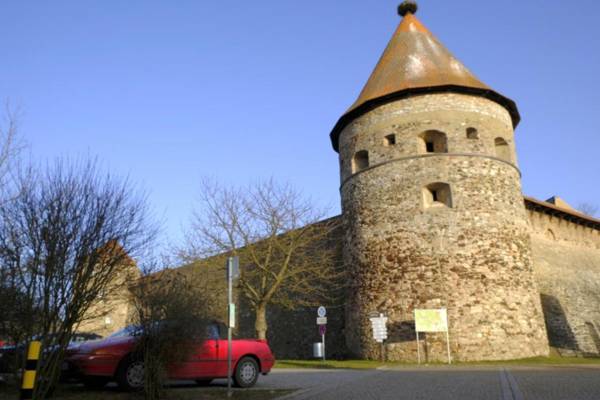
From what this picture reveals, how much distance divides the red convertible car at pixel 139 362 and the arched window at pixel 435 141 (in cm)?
1100

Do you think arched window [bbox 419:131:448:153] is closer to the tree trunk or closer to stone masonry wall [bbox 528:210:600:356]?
stone masonry wall [bbox 528:210:600:356]

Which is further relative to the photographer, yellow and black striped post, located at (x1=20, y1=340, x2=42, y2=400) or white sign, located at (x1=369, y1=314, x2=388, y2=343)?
white sign, located at (x1=369, y1=314, x2=388, y2=343)

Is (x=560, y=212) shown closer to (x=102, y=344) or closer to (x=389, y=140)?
(x=389, y=140)

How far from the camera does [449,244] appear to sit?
1709cm

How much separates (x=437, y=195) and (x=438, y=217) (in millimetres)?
1132

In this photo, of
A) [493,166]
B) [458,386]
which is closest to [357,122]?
[493,166]

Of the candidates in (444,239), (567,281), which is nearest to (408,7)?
(444,239)

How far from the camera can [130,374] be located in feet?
27.8

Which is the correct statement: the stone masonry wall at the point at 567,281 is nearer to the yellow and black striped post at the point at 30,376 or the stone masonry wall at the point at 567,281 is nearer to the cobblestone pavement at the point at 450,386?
the cobblestone pavement at the point at 450,386

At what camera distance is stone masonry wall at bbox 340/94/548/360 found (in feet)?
54.0

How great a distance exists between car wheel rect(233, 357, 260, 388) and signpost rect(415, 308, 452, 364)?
791 centimetres

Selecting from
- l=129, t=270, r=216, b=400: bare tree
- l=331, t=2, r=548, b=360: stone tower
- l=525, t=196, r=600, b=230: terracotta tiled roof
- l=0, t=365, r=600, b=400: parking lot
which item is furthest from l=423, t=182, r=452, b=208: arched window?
l=129, t=270, r=216, b=400: bare tree

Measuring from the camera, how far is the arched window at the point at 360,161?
19.8 metres

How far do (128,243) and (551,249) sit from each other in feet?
66.7
